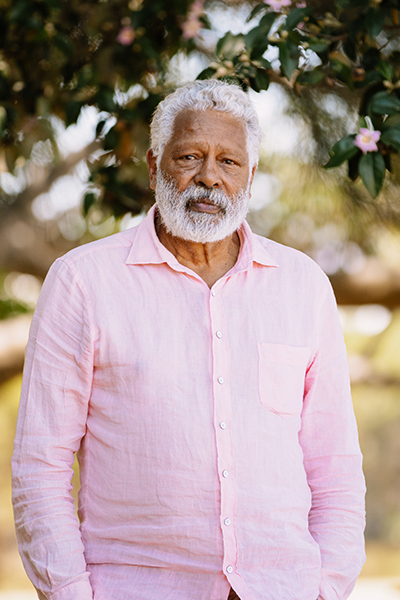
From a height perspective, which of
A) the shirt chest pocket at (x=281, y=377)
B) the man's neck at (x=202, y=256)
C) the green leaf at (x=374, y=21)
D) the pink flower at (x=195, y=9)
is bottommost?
the shirt chest pocket at (x=281, y=377)

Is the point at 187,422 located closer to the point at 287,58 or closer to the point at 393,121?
the point at 393,121

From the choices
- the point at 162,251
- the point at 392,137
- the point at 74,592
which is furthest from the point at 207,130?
the point at 74,592

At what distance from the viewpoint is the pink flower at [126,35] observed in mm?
2818

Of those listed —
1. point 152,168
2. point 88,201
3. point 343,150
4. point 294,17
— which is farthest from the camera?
point 88,201

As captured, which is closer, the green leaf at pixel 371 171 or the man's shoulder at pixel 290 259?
the man's shoulder at pixel 290 259

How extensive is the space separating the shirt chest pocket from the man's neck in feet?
0.80

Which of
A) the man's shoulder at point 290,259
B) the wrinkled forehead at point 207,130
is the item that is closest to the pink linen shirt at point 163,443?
the man's shoulder at point 290,259

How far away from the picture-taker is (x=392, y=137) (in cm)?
192

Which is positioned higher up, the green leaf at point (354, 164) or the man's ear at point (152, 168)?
the man's ear at point (152, 168)

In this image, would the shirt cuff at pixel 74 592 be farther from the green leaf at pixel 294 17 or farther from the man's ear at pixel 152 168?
the green leaf at pixel 294 17

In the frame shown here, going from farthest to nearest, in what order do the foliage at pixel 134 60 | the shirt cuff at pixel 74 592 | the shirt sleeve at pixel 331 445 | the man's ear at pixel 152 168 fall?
1. the foliage at pixel 134 60
2. the man's ear at pixel 152 168
3. the shirt sleeve at pixel 331 445
4. the shirt cuff at pixel 74 592

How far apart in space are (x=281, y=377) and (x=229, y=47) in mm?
1193

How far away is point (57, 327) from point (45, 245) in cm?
251

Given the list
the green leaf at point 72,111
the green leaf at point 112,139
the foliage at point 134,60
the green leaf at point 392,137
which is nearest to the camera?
the green leaf at point 392,137
